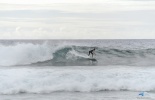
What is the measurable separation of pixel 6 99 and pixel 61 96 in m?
2.08

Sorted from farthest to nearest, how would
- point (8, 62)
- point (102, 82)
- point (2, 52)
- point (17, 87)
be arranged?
point (2, 52) → point (8, 62) → point (102, 82) → point (17, 87)

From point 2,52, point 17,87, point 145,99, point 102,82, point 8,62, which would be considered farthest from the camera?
point 2,52

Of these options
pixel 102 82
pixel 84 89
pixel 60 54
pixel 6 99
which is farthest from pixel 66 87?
pixel 60 54

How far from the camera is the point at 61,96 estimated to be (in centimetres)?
1173

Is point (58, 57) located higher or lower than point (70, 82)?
higher

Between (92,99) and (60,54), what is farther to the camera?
(60,54)

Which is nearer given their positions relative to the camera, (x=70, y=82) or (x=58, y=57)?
(x=70, y=82)

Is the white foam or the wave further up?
the wave

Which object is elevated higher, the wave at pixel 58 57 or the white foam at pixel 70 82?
the wave at pixel 58 57

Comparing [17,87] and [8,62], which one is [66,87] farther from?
[8,62]

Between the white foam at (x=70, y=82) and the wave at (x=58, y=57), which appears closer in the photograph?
the white foam at (x=70, y=82)

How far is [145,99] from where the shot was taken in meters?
11.0

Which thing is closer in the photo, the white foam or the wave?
the white foam

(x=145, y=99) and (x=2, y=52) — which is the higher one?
(x=2, y=52)
